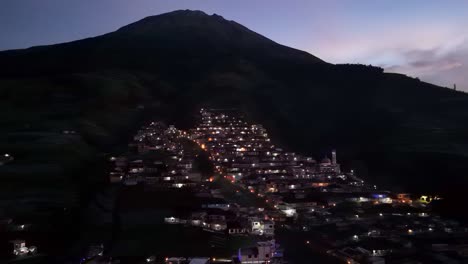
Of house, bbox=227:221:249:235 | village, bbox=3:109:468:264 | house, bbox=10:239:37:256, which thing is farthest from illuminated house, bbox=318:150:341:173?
house, bbox=10:239:37:256

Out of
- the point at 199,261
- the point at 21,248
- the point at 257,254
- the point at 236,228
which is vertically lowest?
the point at 257,254

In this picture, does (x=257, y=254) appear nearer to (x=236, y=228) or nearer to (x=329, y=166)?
(x=236, y=228)

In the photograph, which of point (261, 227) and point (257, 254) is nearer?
point (257, 254)

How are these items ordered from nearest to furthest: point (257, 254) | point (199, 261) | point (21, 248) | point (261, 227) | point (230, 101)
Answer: point (199, 261)
point (257, 254)
point (21, 248)
point (261, 227)
point (230, 101)

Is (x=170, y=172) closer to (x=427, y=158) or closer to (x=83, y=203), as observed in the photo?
(x=83, y=203)

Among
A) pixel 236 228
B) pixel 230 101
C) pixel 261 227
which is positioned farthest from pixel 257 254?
pixel 230 101

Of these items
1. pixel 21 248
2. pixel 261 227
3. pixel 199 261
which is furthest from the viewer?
pixel 261 227

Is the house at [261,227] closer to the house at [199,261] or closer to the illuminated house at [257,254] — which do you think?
the illuminated house at [257,254]

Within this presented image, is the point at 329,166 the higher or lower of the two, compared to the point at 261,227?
higher

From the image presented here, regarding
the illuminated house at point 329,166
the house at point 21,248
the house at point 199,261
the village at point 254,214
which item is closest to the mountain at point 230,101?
the illuminated house at point 329,166
